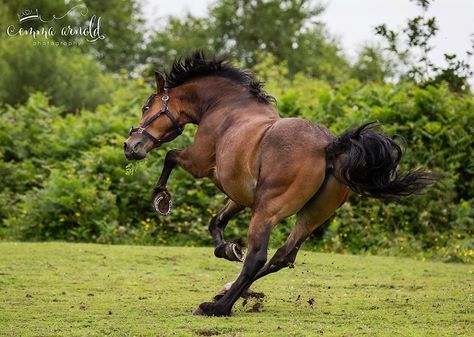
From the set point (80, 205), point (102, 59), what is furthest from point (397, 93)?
point (102, 59)

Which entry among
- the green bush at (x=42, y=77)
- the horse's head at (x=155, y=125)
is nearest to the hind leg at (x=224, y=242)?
the horse's head at (x=155, y=125)

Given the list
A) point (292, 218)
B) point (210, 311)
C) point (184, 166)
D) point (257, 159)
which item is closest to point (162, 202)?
point (184, 166)

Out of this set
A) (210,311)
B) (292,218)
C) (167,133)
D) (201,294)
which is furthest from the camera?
(292,218)

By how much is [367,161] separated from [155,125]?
240 centimetres

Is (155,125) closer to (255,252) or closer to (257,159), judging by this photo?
(257,159)

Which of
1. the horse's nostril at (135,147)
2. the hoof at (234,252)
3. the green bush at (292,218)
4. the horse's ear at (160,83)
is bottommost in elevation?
the green bush at (292,218)

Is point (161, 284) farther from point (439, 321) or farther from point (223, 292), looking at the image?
point (439, 321)

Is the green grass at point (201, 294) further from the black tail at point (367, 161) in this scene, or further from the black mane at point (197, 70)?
the black mane at point (197, 70)

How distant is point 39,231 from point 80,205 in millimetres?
951

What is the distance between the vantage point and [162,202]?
8.38 metres

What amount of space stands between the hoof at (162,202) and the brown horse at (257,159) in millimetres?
10

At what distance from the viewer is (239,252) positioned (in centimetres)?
768

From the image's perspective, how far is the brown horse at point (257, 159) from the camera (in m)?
7.16

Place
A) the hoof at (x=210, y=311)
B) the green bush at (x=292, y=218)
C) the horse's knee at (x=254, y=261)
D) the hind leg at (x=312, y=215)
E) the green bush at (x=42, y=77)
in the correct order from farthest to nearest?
the green bush at (x=42, y=77), the green bush at (x=292, y=218), the hind leg at (x=312, y=215), the hoof at (x=210, y=311), the horse's knee at (x=254, y=261)
